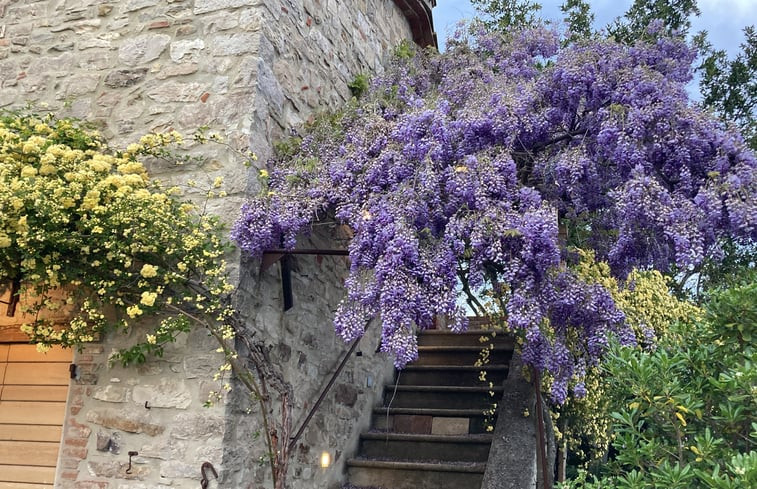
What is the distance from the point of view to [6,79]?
387cm

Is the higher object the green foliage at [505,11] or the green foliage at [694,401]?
the green foliage at [505,11]

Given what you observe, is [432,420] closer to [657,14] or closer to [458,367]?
[458,367]

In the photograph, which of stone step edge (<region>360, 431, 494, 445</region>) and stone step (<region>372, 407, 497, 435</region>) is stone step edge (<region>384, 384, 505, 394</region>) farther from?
stone step edge (<region>360, 431, 494, 445</region>)

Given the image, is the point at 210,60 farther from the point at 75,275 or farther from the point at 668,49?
the point at 668,49

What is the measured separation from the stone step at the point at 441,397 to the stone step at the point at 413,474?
0.54 metres

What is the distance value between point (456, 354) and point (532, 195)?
2.55m

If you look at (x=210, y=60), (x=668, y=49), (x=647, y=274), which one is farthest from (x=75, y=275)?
(x=647, y=274)

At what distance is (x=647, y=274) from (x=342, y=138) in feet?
11.4

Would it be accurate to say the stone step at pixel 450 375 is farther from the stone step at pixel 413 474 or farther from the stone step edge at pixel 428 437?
the stone step at pixel 413 474

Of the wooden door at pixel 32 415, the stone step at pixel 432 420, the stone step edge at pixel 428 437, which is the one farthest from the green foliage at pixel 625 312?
the wooden door at pixel 32 415

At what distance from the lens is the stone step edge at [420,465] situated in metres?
3.78

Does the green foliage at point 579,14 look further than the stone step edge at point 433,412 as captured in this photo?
Yes

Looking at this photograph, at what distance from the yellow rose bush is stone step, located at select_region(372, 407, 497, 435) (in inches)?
81.4

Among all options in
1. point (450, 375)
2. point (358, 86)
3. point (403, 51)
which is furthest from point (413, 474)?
point (403, 51)
